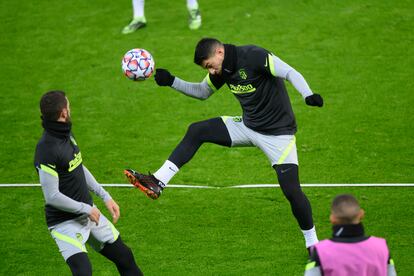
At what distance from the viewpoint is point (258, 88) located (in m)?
8.47

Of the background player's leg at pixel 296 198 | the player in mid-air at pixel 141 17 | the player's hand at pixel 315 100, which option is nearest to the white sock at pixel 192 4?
the player in mid-air at pixel 141 17

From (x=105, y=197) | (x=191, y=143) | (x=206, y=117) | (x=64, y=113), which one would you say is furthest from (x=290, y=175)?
(x=206, y=117)

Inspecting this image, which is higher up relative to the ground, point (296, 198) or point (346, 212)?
point (346, 212)

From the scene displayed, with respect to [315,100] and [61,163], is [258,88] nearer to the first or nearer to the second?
[315,100]

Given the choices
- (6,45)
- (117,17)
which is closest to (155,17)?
(117,17)

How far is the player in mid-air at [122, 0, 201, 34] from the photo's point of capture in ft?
50.0

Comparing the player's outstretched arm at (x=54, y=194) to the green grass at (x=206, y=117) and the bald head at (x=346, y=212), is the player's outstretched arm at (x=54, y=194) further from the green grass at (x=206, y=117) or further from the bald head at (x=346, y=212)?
the bald head at (x=346, y=212)

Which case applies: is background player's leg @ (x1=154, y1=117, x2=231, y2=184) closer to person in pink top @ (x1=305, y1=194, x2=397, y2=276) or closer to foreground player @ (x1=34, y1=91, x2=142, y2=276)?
foreground player @ (x1=34, y1=91, x2=142, y2=276)

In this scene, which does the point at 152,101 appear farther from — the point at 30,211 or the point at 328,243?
the point at 328,243

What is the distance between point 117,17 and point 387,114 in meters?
6.34

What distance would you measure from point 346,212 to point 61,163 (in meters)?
2.72

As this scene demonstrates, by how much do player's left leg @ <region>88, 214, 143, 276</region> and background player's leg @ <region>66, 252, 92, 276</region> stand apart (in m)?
0.31

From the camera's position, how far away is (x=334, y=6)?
51.1ft

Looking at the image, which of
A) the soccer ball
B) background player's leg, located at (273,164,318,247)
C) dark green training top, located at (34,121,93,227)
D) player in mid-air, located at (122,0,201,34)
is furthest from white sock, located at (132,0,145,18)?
dark green training top, located at (34,121,93,227)
